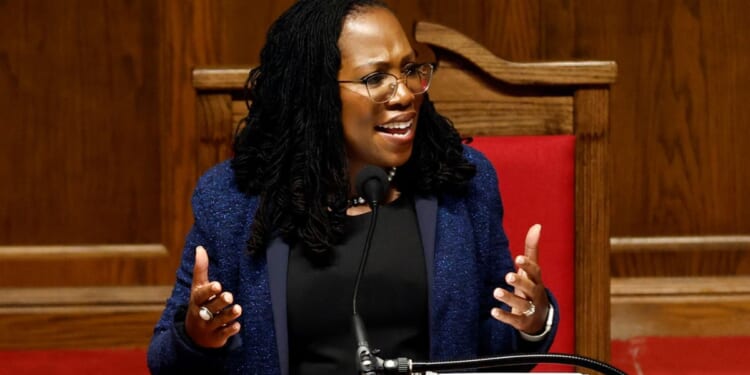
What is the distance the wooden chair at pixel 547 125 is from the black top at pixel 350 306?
20cm

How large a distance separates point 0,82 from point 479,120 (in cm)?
111

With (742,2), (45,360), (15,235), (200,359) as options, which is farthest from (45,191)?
(742,2)

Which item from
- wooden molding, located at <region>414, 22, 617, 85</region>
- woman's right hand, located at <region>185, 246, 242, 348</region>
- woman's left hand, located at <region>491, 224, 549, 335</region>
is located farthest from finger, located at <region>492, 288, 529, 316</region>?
wooden molding, located at <region>414, 22, 617, 85</region>

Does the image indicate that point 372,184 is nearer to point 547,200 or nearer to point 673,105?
point 547,200

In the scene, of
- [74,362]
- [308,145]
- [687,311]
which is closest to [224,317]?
[308,145]

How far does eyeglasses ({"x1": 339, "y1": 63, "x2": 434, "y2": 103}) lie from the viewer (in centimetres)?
117

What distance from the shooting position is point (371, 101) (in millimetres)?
1179

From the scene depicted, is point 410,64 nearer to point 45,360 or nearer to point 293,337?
point 293,337

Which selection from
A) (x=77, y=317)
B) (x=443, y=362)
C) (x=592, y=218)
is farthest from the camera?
(x=77, y=317)

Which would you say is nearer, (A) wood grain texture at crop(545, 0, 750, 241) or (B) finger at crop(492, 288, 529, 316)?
(B) finger at crop(492, 288, 529, 316)

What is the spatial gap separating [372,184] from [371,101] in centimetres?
18

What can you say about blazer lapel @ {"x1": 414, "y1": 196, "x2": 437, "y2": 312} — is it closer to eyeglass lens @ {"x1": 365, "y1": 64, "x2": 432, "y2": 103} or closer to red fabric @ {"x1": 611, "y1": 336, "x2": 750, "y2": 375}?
eyeglass lens @ {"x1": 365, "y1": 64, "x2": 432, "y2": 103}

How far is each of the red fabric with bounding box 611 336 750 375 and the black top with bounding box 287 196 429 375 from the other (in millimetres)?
847

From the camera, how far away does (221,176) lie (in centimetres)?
126
